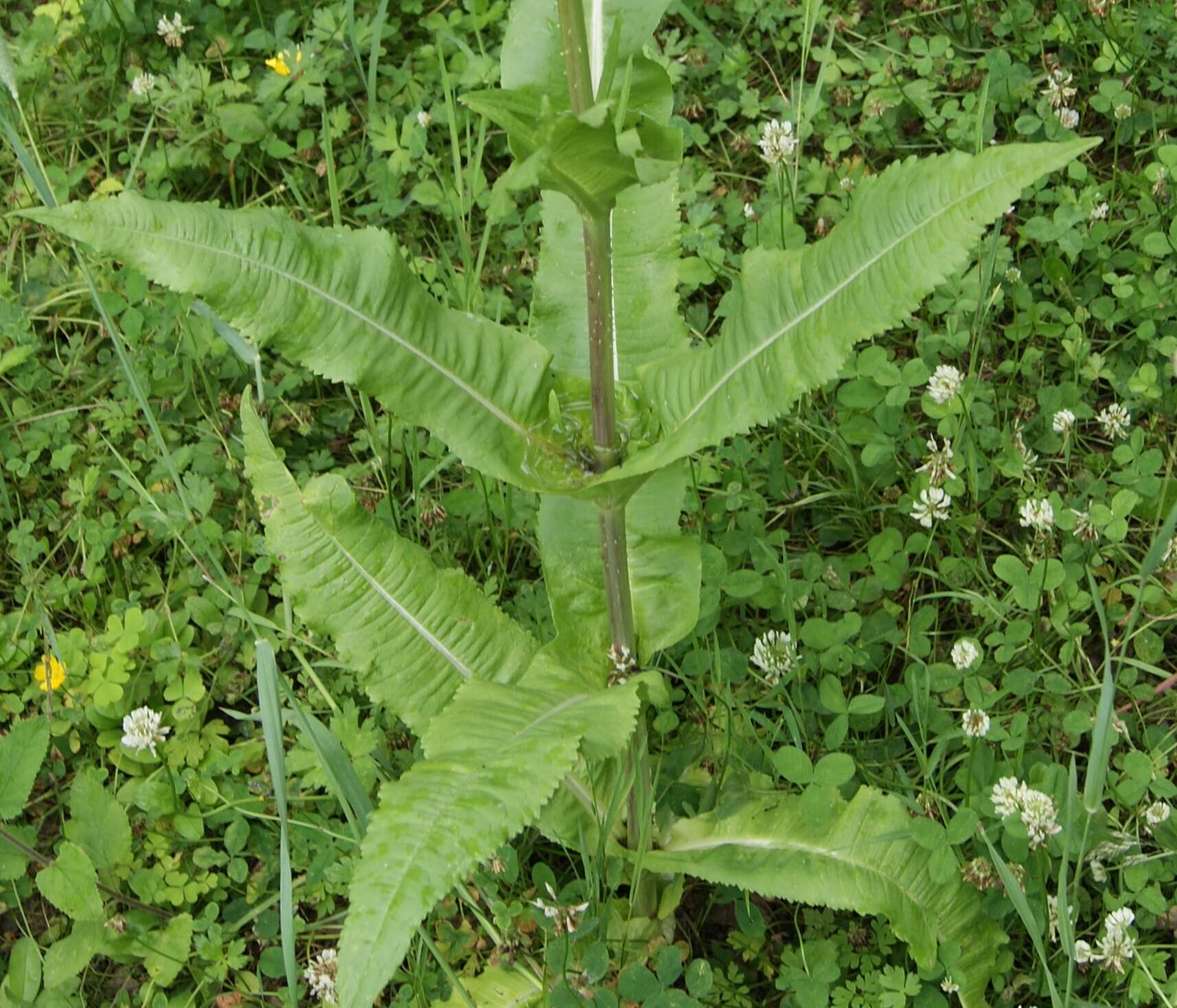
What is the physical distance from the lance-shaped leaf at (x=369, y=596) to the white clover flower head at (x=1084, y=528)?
4.61 feet

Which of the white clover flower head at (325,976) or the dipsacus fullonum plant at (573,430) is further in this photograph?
the white clover flower head at (325,976)

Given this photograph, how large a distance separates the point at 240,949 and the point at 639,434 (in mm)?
1548

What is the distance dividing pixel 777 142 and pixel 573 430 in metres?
1.52

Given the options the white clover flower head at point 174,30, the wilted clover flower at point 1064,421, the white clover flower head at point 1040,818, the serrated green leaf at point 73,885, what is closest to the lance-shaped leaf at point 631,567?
the white clover flower head at point 1040,818

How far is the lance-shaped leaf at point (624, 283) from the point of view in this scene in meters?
2.51

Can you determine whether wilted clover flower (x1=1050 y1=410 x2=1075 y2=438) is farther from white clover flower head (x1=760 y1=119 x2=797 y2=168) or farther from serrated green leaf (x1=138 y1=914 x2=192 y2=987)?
serrated green leaf (x1=138 y1=914 x2=192 y2=987)

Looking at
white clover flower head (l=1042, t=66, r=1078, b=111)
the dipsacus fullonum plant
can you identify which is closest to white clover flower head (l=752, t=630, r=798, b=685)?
the dipsacus fullonum plant

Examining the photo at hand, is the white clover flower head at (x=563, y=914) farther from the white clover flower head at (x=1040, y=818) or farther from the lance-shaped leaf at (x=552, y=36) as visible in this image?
the lance-shaped leaf at (x=552, y=36)

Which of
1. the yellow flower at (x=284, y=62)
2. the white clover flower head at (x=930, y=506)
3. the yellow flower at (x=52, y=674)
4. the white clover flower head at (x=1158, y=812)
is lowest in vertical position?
the white clover flower head at (x=1158, y=812)

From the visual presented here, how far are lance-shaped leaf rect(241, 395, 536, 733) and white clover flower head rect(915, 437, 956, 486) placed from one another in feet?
3.89

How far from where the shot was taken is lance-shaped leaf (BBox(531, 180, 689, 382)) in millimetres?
2508

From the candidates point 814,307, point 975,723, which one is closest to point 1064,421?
point 975,723

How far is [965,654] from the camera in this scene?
9.23 feet

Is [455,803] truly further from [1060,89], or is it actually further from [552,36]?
[1060,89]
